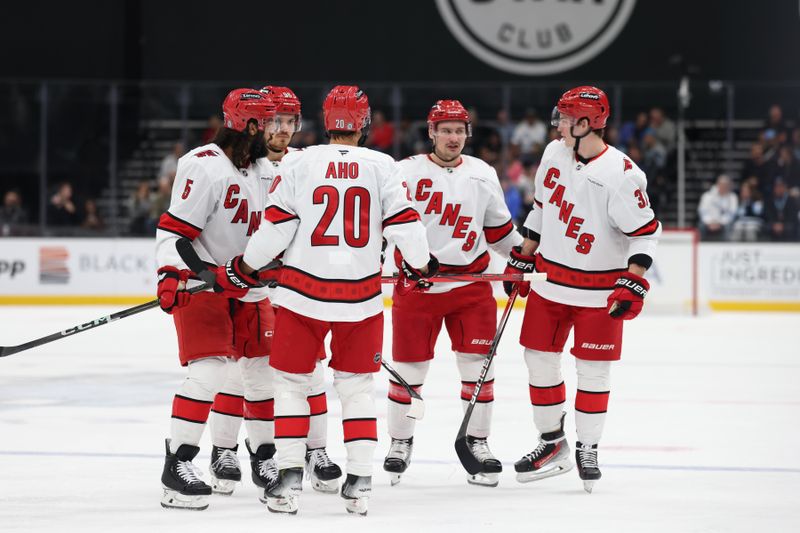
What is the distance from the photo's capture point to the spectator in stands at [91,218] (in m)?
11.9

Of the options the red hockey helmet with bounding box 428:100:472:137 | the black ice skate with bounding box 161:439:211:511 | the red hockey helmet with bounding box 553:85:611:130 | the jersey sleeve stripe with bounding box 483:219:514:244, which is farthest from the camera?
the jersey sleeve stripe with bounding box 483:219:514:244

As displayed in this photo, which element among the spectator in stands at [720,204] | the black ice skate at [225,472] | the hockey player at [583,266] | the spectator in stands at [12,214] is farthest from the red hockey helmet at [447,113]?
the spectator in stands at [12,214]

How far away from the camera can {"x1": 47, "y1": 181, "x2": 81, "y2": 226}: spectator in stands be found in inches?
475

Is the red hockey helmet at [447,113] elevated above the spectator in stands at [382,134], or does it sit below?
below

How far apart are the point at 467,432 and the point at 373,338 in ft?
2.56

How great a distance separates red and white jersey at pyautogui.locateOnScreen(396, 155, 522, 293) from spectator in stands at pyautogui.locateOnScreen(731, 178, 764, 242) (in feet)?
24.0

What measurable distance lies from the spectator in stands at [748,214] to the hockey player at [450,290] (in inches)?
289

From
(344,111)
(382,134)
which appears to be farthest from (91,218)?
(344,111)

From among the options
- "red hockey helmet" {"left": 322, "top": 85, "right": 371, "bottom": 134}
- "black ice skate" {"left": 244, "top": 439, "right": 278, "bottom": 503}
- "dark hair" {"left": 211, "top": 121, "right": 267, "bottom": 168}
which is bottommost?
"black ice skate" {"left": 244, "top": 439, "right": 278, "bottom": 503}

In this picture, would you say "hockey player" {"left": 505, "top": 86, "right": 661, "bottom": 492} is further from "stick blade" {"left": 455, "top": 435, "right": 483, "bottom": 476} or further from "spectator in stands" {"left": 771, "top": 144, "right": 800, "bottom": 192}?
"spectator in stands" {"left": 771, "top": 144, "right": 800, "bottom": 192}

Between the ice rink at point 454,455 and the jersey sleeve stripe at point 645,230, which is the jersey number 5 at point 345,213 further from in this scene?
the jersey sleeve stripe at point 645,230

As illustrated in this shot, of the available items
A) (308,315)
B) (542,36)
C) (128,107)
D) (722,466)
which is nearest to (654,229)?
(722,466)

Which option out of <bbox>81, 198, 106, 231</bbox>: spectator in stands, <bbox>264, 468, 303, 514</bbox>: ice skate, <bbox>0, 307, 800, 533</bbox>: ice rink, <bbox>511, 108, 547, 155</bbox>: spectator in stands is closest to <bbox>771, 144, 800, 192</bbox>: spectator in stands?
<bbox>511, 108, 547, 155</bbox>: spectator in stands

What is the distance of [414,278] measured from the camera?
13.3 feet
